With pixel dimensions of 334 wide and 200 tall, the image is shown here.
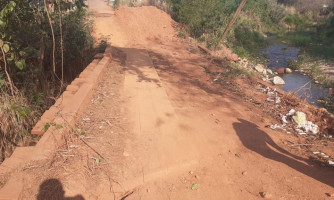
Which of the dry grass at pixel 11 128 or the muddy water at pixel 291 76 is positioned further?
the muddy water at pixel 291 76

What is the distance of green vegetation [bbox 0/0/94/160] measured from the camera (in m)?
3.64

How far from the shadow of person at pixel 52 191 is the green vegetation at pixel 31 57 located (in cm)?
140

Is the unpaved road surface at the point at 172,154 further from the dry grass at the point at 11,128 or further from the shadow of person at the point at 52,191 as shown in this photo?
the dry grass at the point at 11,128

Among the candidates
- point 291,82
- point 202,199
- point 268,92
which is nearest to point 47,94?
point 202,199

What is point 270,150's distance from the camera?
3.62 metres

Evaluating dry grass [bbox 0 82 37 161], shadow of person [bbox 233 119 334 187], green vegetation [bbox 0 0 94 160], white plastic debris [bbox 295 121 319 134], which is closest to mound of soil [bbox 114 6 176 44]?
green vegetation [bbox 0 0 94 160]

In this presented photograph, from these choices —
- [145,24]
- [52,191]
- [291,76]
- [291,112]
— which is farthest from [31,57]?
[291,76]

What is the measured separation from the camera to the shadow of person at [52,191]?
7.88 feet

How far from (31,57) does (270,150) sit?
5.12 m

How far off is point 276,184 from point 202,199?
98cm

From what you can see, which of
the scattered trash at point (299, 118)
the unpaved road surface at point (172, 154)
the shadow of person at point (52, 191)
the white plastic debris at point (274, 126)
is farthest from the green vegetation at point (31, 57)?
the scattered trash at point (299, 118)

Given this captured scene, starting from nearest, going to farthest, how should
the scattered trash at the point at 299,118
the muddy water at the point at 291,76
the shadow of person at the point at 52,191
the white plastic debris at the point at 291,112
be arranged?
the shadow of person at the point at 52,191 → the scattered trash at the point at 299,118 → the white plastic debris at the point at 291,112 → the muddy water at the point at 291,76

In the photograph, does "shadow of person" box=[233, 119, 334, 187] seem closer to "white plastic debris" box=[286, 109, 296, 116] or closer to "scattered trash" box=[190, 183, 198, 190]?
"white plastic debris" box=[286, 109, 296, 116]

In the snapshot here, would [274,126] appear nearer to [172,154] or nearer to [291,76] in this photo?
[172,154]
